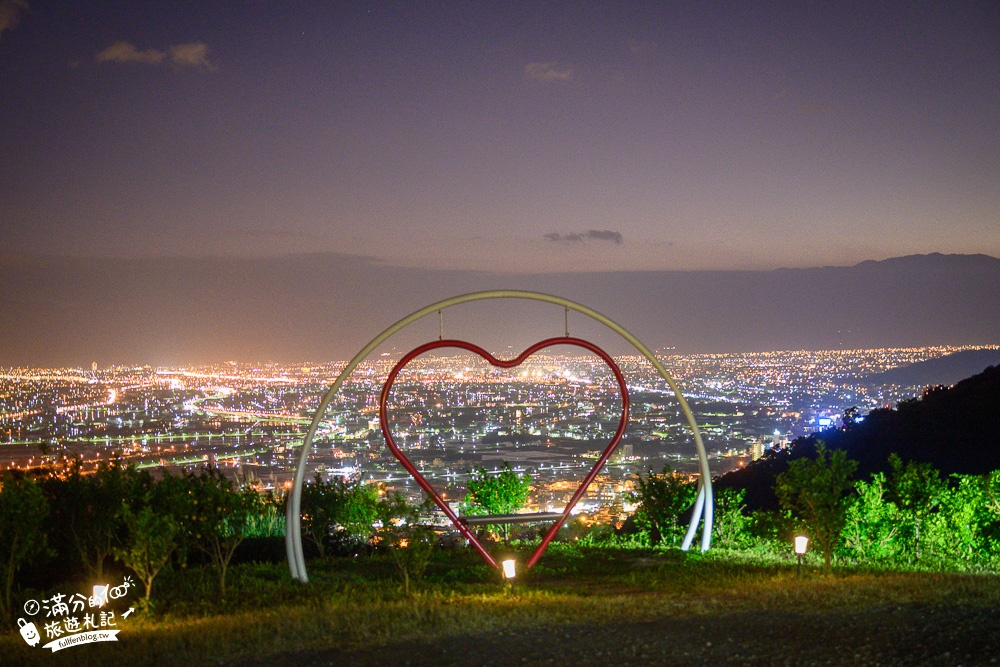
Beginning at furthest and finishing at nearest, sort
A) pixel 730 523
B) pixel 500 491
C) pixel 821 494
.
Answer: pixel 500 491, pixel 730 523, pixel 821 494

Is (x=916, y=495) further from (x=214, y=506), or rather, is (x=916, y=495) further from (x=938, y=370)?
(x=938, y=370)

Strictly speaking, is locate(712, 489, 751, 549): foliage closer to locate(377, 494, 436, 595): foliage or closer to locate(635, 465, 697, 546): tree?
locate(635, 465, 697, 546): tree

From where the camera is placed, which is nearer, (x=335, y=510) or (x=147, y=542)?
(x=147, y=542)

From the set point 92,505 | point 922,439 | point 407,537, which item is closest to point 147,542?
point 92,505

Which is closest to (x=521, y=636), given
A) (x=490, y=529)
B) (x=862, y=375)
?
(x=490, y=529)

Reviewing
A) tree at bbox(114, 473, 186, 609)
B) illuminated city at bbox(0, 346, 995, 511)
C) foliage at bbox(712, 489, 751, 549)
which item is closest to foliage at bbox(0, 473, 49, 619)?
tree at bbox(114, 473, 186, 609)

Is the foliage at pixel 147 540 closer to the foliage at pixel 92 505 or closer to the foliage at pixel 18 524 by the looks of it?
the foliage at pixel 18 524
